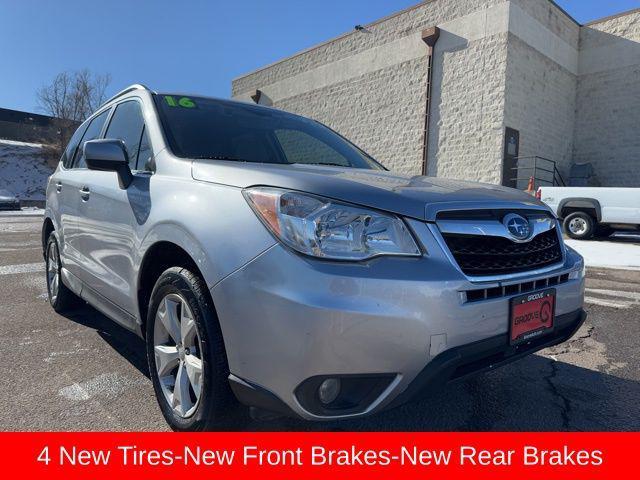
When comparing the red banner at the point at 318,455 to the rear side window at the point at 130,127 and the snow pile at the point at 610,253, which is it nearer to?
the rear side window at the point at 130,127

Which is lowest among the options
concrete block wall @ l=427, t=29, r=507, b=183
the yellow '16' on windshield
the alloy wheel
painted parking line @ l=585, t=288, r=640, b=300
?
painted parking line @ l=585, t=288, r=640, b=300

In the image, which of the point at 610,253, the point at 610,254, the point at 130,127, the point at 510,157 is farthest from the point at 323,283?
the point at 510,157

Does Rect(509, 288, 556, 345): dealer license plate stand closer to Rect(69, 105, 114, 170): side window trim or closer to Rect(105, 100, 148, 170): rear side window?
Rect(105, 100, 148, 170): rear side window

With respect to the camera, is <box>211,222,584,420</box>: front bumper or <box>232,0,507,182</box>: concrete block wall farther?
<box>232,0,507,182</box>: concrete block wall

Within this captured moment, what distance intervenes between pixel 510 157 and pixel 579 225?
5350 millimetres

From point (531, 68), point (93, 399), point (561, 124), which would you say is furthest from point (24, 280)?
point (561, 124)

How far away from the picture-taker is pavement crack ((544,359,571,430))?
2.43 m

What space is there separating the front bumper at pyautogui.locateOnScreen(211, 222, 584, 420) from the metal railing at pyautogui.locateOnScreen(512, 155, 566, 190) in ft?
55.3

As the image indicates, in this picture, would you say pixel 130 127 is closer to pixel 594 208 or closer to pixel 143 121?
pixel 143 121

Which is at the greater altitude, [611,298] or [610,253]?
[610,253]

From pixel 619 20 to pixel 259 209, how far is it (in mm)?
22306

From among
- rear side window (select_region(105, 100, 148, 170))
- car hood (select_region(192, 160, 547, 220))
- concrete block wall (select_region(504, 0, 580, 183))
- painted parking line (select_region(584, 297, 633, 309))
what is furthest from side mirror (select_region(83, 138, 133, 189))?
→ concrete block wall (select_region(504, 0, 580, 183))

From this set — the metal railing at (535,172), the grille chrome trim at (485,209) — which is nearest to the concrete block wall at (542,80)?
the metal railing at (535,172)

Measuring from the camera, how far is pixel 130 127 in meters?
3.07
